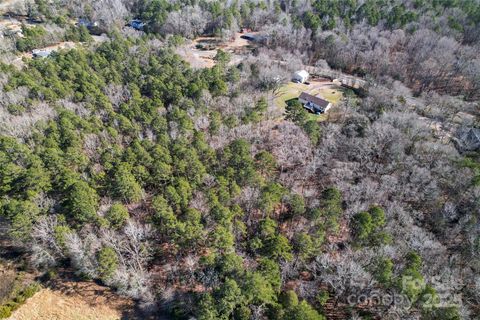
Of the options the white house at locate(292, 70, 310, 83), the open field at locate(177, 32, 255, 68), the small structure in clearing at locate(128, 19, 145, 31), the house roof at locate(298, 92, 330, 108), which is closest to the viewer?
the house roof at locate(298, 92, 330, 108)

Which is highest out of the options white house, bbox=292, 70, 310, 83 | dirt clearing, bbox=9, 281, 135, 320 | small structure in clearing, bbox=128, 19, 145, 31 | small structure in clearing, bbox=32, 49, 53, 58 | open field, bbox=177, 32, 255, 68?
small structure in clearing, bbox=128, 19, 145, 31

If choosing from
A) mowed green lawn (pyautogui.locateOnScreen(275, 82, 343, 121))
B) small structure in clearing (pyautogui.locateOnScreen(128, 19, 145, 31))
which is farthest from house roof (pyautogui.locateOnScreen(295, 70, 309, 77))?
small structure in clearing (pyautogui.locateOnScreen(128, 19, 145, 31))

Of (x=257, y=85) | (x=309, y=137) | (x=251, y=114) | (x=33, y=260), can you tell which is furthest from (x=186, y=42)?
(x=33, y=260)

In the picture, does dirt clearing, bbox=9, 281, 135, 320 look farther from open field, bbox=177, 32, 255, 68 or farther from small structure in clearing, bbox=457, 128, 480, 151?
open field, bbox=177, 32, 255, 68

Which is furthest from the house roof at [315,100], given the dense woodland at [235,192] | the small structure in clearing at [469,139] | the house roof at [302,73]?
the small structure in clearing at [469,139]

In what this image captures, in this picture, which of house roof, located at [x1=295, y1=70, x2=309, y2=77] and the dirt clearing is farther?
house roof, located at [x1=295, y1=70, x2=309, y2=77]

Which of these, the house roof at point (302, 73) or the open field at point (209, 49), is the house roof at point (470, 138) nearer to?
the house roof at point (302, 73)
